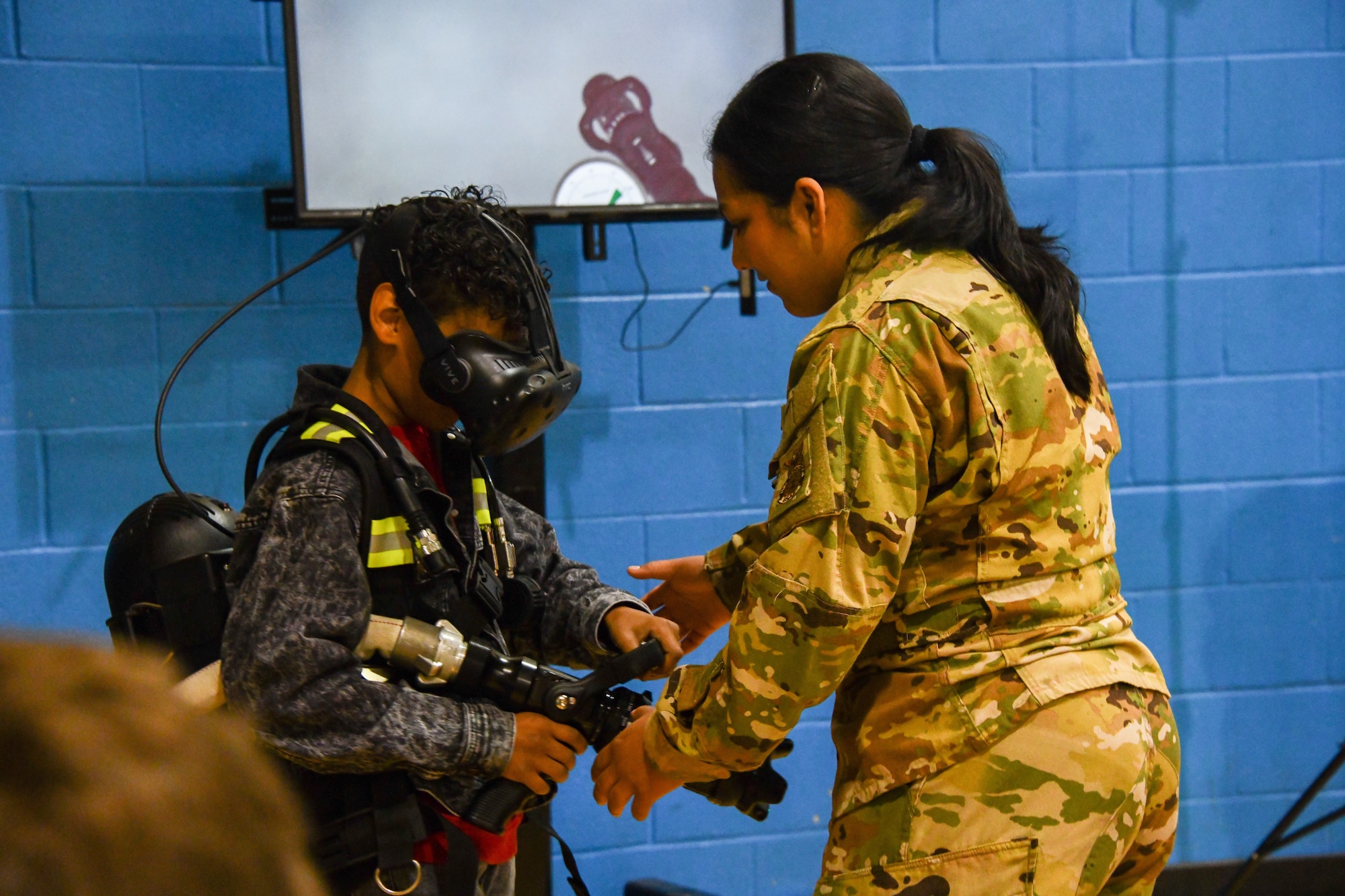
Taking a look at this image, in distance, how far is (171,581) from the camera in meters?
1.46

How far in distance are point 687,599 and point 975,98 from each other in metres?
1.42

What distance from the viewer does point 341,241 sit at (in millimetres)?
1896

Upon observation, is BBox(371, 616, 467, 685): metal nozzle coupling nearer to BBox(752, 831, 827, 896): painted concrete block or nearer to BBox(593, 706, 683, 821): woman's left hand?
BBox(593, 706, 683, 821): woman's left hand

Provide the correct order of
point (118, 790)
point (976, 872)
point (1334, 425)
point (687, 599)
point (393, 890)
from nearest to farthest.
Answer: point (118, 790), point (976, 872), point (393, 890), point (687, 599), point (1334, 425)

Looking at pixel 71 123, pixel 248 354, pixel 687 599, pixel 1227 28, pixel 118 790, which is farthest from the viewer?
pixel 1227 28

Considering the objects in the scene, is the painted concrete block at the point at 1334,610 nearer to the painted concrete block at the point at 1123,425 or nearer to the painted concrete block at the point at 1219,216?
the painted concrete block at the point at 1123,425

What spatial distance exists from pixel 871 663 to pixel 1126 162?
170cm

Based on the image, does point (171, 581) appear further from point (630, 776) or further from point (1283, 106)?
point (1283, 106)

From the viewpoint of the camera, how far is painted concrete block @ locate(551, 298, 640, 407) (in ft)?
7.92

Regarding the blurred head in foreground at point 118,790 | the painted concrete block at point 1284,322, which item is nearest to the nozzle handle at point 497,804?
the blurred head in foreground at point 118,790

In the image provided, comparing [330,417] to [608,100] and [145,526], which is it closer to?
[145,526]

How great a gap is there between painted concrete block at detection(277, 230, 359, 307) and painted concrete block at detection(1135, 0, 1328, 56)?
1734 mm

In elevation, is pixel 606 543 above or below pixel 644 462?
below

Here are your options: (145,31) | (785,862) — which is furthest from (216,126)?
(785,862)
